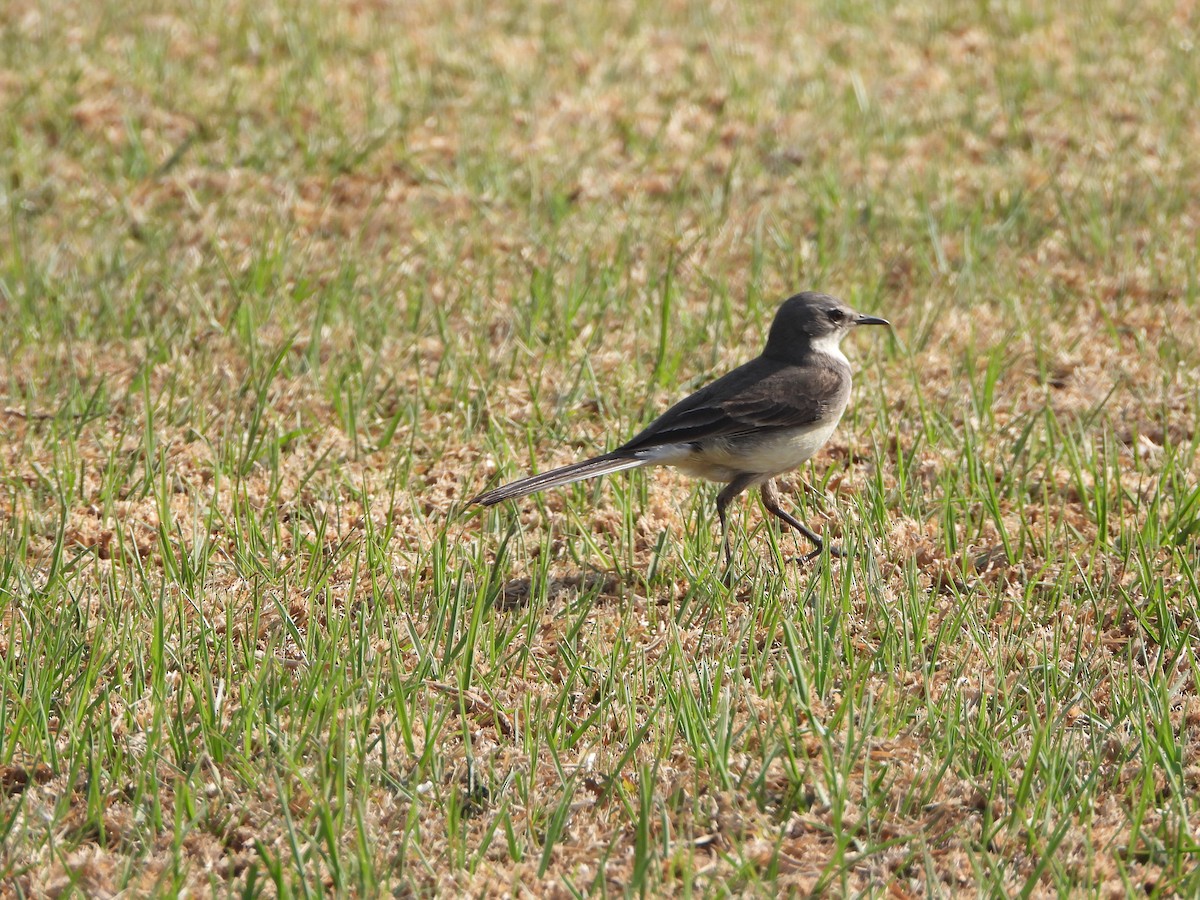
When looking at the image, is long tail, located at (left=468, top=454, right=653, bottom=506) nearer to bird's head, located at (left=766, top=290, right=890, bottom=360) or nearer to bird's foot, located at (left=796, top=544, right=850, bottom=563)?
bird's foot, located at (left=796, top=544, right=850, bottom=563)

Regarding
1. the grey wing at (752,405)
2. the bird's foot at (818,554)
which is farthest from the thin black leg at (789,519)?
the grey wing at (752,405)

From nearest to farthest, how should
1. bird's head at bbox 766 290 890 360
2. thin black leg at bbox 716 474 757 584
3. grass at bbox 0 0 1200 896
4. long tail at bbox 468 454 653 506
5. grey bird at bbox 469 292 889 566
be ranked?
grass at bbox 0 0 1200 896, long tail at bbox 468 454 653 506, grey bird at bbox 469 292 889 566, thin black leg at bbox 716 474 757 584, bird's head at bbox 766 290 890 360

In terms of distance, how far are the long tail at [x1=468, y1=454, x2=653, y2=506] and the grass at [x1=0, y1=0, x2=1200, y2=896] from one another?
1.10 feet

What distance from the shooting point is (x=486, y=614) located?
5.79 metres

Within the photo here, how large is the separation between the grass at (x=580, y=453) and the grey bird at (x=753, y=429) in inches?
10.9

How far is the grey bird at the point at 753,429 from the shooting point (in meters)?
6.13

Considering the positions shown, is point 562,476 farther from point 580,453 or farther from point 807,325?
point 807,325

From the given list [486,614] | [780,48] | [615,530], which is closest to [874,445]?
[615,530]

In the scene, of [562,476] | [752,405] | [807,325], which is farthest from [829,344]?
[562,476]

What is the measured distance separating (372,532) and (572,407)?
5.82ft

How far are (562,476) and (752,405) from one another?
3.01ft

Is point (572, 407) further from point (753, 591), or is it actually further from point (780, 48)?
point (780, 48)

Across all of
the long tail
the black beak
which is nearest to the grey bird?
the long tail

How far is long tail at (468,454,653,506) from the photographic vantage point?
571 centimetres
